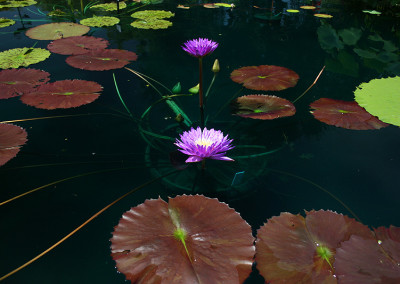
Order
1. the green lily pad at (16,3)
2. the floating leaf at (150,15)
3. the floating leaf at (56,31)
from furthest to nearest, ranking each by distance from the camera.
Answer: the green lily pad at (16,3) → the floating leaf at (150,15) → the floating leaf at (56,31)

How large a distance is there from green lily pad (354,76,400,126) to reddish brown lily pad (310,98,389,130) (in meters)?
0.04

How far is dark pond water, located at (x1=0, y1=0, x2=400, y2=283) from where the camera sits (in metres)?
0.99

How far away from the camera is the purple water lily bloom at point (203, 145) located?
1.01m

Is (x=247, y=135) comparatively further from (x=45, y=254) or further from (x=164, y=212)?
(x=45, y=254)

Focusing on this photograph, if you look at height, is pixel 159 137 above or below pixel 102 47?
below

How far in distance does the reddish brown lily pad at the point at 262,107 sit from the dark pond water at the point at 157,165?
110 mm

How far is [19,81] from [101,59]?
58cm

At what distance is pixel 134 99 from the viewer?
1832 millimetres

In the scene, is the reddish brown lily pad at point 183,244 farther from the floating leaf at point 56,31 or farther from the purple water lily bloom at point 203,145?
the floating leaf at point 56,31

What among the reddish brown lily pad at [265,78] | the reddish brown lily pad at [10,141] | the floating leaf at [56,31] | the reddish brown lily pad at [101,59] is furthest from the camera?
the floating leaf at [56,31]

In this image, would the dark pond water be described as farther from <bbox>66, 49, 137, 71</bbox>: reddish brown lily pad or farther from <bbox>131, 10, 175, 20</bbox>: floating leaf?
<bbox>131, 10, 175, 20</bbox>: floating leaf

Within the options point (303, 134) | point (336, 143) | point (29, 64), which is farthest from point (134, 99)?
point (336, 143)

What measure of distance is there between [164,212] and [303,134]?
1004 millimetres

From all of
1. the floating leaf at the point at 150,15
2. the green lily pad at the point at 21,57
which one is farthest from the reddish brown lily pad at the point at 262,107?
the floating leaf at the point at 150,15
